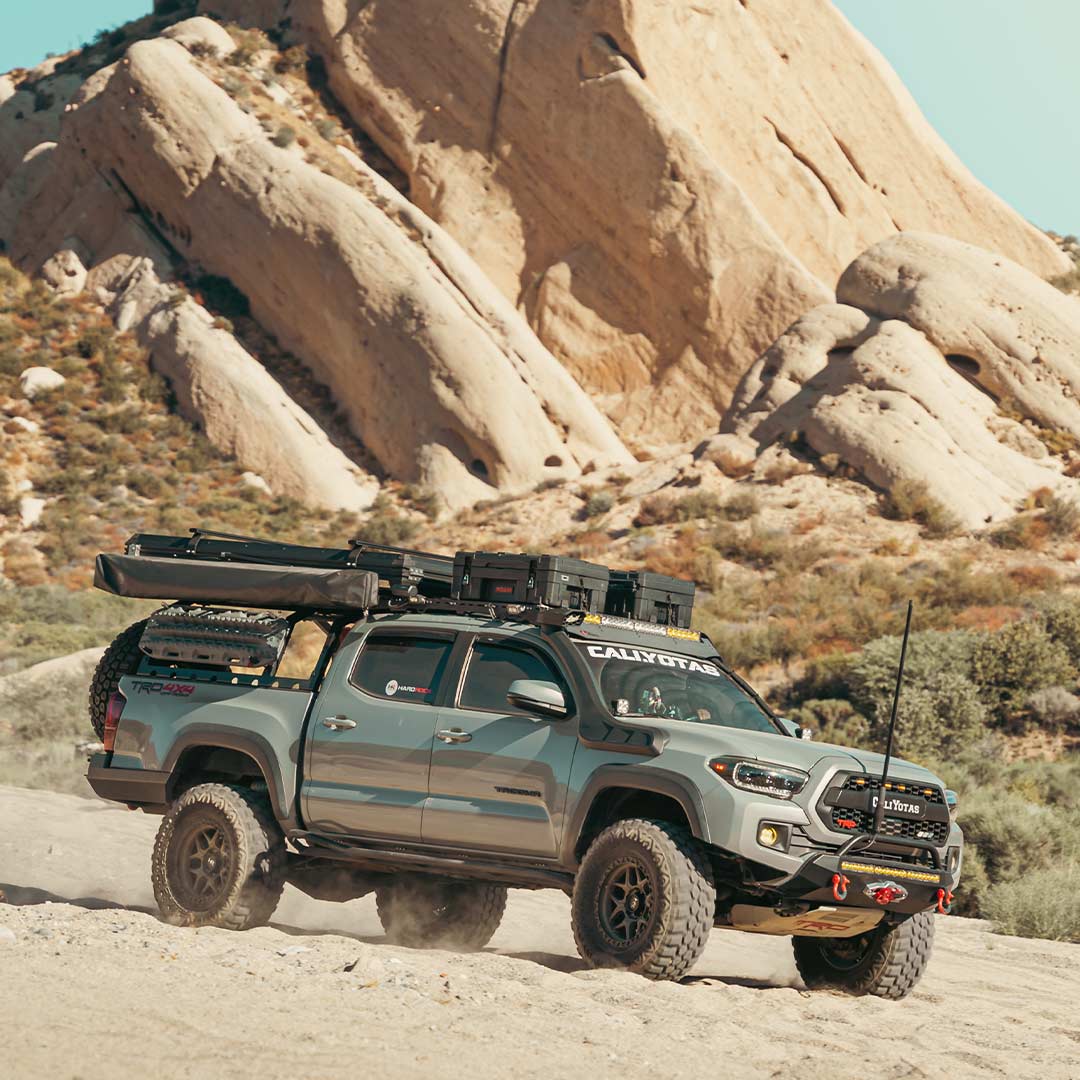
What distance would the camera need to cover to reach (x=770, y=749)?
8.09m

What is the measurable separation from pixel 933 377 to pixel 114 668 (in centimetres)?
3013

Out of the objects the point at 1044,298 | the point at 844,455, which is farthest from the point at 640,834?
the point at 1044,298

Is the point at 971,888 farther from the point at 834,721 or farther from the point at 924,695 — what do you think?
the point at 834,721

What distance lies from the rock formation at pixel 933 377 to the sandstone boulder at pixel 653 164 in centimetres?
299

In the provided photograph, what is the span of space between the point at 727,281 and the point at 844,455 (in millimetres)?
9243

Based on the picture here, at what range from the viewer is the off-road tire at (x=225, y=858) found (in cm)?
909

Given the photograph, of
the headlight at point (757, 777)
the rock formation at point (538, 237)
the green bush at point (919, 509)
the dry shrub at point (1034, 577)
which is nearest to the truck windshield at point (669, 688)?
the headlight at point (757, 777)

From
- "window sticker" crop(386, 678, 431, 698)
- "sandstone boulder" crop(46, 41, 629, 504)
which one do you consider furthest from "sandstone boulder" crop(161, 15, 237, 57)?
"window sticker" crop(386, 678, 431, 698)

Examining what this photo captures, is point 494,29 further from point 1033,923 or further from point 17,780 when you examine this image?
point 1033,923

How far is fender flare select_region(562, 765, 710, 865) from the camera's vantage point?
792 centimetres

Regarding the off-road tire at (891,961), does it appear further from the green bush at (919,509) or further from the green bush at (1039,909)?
the green bush at (919,509)

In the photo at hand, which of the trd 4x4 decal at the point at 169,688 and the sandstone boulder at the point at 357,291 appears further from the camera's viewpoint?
the sandstone boulder at the point at 357,291

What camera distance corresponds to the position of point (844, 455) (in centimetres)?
3606

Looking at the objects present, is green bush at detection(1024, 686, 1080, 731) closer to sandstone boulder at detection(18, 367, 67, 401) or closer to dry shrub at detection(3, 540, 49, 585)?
dry shrub at detection(3, 540, 49, 585)
